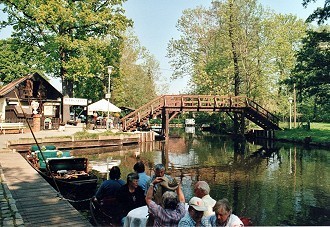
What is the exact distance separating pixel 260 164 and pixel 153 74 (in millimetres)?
48753

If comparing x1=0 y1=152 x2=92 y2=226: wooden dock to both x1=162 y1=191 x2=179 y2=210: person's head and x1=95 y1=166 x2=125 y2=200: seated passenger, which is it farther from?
x1=162 y1=191 x2=179 y2=210: person's head

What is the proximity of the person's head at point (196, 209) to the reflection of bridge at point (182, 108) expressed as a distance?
2804 centimetres

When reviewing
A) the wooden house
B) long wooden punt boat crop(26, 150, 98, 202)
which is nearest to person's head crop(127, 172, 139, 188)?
long wooden punt boat crop(26, 150, 98, 202)

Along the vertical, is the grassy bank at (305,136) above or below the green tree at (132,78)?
below

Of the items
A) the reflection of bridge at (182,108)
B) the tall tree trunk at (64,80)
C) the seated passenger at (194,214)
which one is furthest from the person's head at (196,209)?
the tall tree trunk at (64,80)

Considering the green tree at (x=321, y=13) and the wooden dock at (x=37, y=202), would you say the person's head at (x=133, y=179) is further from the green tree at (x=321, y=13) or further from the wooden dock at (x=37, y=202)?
the green tree at (x=321, y=13)

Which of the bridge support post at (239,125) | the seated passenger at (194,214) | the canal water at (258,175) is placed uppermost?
the bridge support post at (239,125)

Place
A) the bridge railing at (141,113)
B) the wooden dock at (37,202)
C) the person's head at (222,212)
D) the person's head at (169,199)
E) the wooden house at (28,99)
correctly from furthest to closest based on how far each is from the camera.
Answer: the wooden house at (28,99) → the bridge railing at (141,113) → the wooden dock at (37,202) → the person's head at (169,199) → the person's head at (222,212)

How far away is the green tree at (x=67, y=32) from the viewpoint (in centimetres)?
3459

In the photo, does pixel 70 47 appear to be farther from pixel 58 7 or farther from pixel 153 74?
pixel 153 74

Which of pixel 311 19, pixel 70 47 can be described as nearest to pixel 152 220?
pixel 311 19

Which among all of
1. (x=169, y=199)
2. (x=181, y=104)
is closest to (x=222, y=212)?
(x=169, y=199)

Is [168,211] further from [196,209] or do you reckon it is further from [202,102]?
[202,102]

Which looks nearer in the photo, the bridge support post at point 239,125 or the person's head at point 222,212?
the person's head at point 222,212
